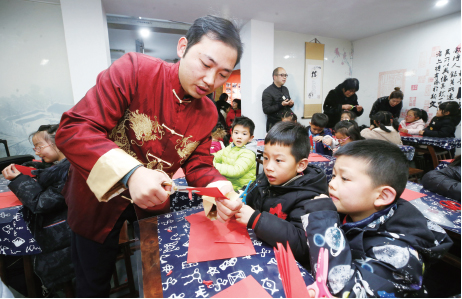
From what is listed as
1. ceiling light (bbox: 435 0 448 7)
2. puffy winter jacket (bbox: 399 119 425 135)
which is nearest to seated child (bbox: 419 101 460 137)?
puffy winter jacket (bbox: 399 119 425 135)

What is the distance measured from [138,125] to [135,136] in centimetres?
5

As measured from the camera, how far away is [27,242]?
4.71ft

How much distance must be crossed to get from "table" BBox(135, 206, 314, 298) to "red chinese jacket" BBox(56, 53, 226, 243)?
32 cm

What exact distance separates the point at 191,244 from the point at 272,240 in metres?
0.31

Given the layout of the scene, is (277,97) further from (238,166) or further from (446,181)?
(446,181)

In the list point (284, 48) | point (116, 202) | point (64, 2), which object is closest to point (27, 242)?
point (116, 202)

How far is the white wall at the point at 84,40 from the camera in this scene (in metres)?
3.58

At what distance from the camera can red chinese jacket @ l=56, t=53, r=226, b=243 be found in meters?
0.87

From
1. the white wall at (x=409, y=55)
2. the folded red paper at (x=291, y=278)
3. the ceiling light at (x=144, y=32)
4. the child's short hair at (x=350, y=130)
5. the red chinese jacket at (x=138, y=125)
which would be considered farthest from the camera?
the ceiling light at (x=144, y=32)

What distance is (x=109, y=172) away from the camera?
27.9 inches

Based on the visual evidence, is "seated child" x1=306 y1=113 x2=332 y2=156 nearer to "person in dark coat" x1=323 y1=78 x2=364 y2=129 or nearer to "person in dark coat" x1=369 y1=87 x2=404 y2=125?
"person in dark coat" x1=323 y1=78 x2=364 y2=129

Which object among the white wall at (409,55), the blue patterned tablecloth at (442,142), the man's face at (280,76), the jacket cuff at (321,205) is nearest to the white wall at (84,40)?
the man's face at (280,76)

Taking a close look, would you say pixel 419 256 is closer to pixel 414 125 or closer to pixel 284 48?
pixel 414 125

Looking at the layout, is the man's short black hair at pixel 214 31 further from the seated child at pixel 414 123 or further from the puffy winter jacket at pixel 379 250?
the seated child at pixel 414 123
